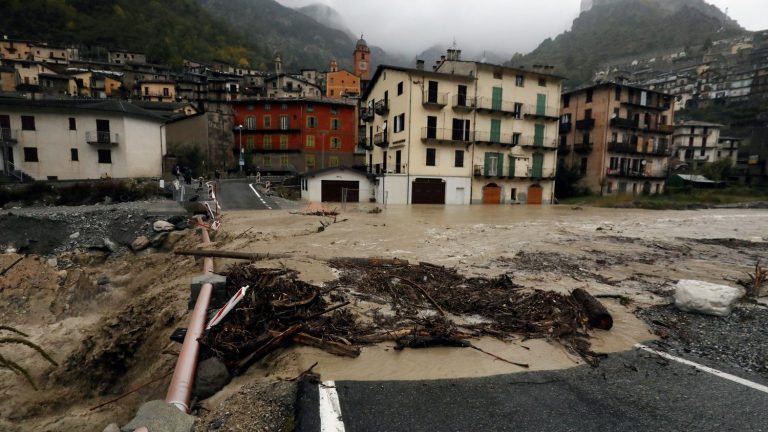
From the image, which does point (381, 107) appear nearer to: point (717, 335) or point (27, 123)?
point (27, 123)

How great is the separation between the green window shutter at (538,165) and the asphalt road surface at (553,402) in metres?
41.1

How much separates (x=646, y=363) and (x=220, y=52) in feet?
492

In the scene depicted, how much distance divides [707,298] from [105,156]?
146ft

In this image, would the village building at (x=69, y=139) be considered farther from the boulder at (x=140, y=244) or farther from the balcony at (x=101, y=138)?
the boulder at (x=140, y=244)

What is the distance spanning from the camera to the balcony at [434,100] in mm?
37469

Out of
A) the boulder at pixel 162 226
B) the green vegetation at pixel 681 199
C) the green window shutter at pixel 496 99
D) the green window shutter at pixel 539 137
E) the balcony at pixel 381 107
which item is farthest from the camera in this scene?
the green window shutter at pixel 539 137

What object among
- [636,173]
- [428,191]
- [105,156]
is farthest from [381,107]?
[636,173]

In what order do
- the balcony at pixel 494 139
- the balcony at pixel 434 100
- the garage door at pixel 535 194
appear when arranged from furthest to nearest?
the garage door at pixel 535 194, the balcony at pixel 494 139, the balcony at pixel 434 100

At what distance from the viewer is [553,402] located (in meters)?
4.25

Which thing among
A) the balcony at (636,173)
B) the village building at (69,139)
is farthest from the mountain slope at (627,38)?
the village building at (69,139)

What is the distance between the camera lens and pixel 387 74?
41656 millimetres

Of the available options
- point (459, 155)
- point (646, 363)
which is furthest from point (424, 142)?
point (646, 363)

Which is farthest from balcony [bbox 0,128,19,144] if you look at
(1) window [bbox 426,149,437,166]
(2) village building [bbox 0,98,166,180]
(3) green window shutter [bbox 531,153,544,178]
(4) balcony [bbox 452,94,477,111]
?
(3) green window shutter [bbox 531,153,544,178]

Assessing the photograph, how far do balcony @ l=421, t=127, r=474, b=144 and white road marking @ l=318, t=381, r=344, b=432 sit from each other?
35089 mm
